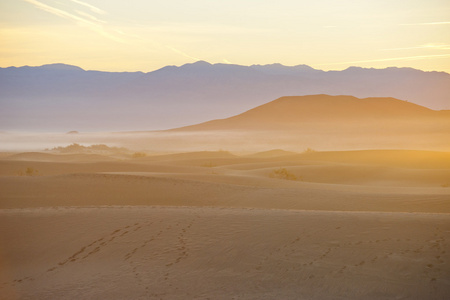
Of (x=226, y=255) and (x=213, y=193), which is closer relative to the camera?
(x=226, y=255)

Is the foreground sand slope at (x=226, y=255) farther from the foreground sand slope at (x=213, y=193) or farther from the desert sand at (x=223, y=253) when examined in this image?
the foreground sand slope at (x=213, y=193)

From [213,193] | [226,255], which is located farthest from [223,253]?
[213,193]

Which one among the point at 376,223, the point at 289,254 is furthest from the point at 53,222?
the point at 376,223

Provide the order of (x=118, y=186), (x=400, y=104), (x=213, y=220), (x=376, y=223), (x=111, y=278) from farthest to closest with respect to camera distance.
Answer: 1. (x=400, y=104)
2. (x=118, y=186)
3. (x=213, y=220)
4. (x=376, y=223)
5. (x=111, y=278)

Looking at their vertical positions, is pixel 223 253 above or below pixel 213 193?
below

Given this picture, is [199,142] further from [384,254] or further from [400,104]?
[384,254]

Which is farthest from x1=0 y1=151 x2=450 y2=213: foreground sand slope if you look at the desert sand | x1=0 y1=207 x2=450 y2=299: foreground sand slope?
x1=0 y1=207 x2=450 y2=299: foreground sand slope

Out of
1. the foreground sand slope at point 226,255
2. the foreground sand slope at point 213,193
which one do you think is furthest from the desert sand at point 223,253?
the foreground sand slope at point 213,193

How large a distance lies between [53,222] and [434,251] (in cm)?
807

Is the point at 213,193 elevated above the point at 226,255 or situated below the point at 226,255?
above

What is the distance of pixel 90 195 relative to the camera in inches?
745

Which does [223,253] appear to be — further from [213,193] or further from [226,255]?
[213,193]

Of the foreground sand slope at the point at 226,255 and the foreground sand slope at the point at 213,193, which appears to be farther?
the foreground sand slope at the point at 213,193

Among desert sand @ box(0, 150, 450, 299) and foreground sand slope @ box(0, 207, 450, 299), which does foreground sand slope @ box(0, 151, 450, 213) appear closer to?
desert sand @ box(0, 150, 450, 299)
